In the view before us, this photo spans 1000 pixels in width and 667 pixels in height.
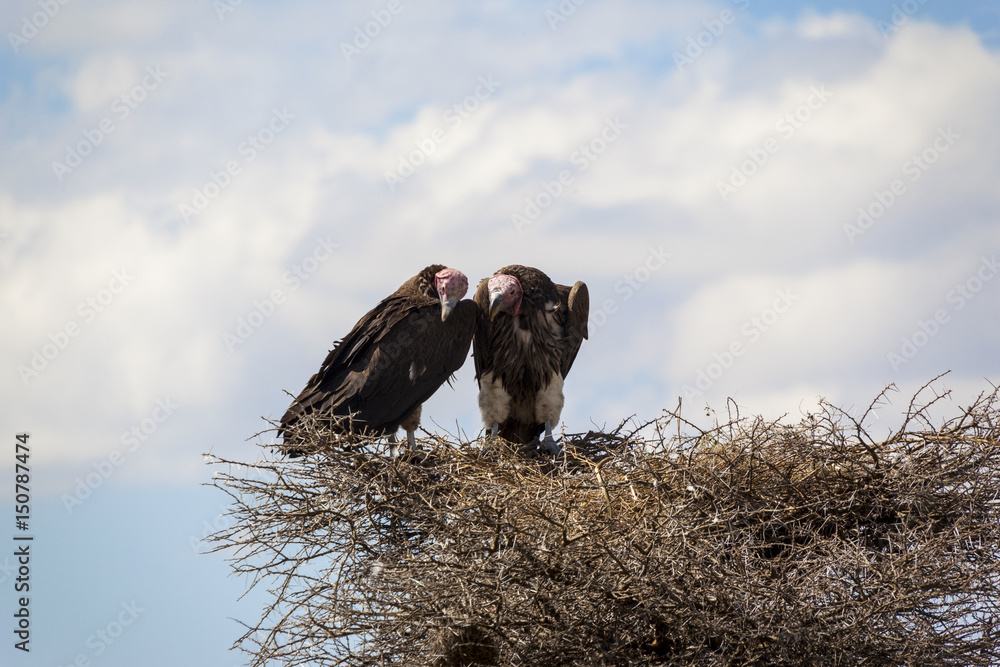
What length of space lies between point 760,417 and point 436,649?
2.50 metres

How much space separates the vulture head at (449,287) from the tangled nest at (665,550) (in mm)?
1428

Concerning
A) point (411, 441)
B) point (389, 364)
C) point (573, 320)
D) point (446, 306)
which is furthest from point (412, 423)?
point (573, 320)

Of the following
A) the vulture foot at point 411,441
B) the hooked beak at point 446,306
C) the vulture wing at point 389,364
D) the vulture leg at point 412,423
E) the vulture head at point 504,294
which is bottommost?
the vulture foot at point 411,441

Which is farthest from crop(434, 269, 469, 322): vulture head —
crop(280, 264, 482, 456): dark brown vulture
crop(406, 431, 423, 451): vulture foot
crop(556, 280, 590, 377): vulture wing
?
crop(556, 280, 590, 377): vulture wing

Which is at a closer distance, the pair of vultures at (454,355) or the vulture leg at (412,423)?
the pair of vultures at (454,355)

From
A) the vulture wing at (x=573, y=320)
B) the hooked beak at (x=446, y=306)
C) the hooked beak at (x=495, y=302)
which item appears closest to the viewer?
the hooked beak at (x=446, y=306)

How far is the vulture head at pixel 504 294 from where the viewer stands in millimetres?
8273

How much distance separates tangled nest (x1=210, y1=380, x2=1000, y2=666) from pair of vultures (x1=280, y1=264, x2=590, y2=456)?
0.60 meters

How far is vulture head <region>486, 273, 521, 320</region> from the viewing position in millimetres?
8273

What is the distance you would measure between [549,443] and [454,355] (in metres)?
1.21

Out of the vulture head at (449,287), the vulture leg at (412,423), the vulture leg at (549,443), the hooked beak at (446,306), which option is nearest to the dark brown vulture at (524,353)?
the vulture leg at (549,443)

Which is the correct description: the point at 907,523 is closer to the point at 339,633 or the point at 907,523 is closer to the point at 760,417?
the point at 760,417

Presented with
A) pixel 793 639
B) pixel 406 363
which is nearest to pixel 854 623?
pixel 793 639

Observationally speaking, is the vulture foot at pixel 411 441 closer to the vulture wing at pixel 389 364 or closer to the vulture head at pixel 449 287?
the vulture wing at pixel 389 364
